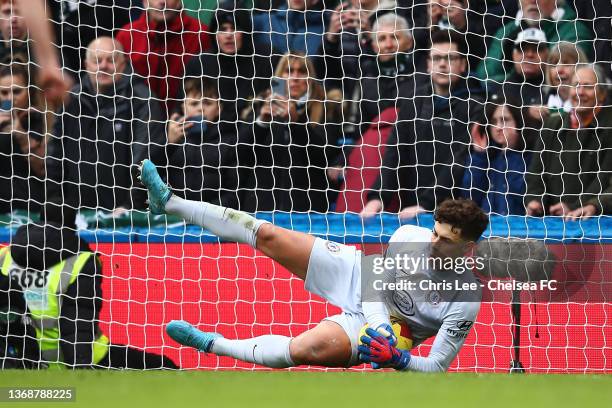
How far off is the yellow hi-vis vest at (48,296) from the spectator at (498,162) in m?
2.33

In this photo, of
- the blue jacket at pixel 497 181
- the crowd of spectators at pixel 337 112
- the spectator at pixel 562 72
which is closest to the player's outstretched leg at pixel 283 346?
the crowd of spectators at pixel 337 112

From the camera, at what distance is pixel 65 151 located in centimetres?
737

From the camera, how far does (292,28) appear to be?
319 inches

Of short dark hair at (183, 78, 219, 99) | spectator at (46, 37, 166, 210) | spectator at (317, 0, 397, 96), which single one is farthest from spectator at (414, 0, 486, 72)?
spectator at (46, 37, 166, 210)

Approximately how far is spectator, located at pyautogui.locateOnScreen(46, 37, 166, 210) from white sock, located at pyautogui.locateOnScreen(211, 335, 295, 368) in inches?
63.7

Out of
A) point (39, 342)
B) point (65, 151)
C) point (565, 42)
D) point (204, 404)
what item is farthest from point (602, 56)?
point (204, 404)

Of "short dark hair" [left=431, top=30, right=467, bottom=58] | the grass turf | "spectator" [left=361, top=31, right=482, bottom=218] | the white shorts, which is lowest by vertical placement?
the grass turf

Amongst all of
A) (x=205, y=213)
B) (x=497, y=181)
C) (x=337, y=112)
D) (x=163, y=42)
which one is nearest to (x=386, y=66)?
(x=337, y=112)

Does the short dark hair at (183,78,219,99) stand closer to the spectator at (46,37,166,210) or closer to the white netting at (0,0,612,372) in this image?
the white netting at (0,0,612,372)

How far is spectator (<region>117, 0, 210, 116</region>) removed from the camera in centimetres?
774

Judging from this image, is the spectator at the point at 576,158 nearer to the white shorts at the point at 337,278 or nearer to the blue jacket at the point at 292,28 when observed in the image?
the white shorts at the point at 337,278

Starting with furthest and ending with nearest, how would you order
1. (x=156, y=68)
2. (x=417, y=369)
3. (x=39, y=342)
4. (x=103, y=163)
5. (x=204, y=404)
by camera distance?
(x=156, y=68), (x=103, y=163), (x=39, y=342), (x=417, y=369), (x=204, y=404)

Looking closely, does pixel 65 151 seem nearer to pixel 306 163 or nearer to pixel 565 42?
pixel 306 163

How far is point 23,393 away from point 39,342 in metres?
2.15
